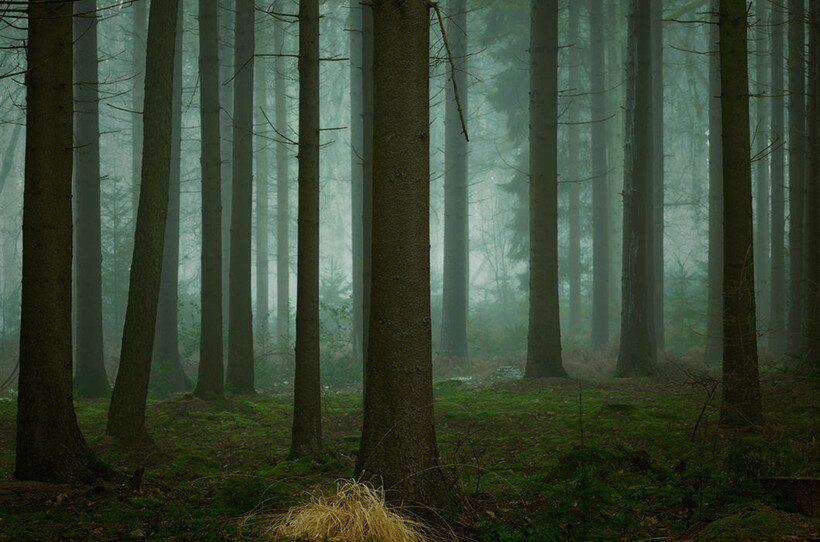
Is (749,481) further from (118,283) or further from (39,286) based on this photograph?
(118,283)

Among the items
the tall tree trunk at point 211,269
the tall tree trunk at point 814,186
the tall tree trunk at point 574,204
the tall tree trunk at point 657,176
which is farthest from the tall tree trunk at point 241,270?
the tall tree trunk at point 574,204

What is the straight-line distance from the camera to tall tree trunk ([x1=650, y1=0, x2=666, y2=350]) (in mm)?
22531

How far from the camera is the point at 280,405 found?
14969mm

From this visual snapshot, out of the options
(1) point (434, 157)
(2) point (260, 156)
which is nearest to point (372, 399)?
(2) point (260, 156)

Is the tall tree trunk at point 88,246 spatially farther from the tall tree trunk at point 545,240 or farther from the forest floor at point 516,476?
the tall tree trunk at point 545,240

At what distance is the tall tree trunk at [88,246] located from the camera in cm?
1566

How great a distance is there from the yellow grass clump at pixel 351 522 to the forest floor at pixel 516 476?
12.5 inches

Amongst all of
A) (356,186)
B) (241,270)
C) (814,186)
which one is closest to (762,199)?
(356,186)

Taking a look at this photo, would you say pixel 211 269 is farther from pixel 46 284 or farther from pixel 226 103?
pixel 226 103

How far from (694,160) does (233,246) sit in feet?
103

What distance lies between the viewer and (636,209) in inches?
666

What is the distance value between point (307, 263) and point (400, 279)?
3701 millimetres

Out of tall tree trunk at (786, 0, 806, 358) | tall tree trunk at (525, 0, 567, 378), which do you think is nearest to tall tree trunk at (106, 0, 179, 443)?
tall tree trunk at (525, 0, 567, 378)

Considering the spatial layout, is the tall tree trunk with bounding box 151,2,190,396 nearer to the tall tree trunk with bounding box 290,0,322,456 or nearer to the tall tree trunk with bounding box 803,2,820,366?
the tall tree trunk with bounding box 290,0,322,456
